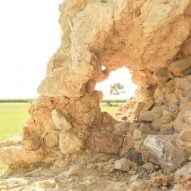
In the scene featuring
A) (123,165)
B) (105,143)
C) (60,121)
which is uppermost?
(60,121)

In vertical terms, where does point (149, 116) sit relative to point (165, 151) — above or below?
above

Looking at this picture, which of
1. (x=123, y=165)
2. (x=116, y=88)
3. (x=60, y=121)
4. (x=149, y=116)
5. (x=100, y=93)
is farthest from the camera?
(x=116, y=88)

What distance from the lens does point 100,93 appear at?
23.4 feet

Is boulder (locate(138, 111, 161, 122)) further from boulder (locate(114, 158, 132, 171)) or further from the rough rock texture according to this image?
boulder (locate(114, 158, 132, 171))

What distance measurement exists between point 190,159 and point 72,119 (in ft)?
6.70

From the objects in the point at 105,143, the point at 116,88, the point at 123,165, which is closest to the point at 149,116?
the point at 105,143

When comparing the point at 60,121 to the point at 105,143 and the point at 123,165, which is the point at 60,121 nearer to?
the point at 105,143

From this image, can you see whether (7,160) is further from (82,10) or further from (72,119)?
(82,10)

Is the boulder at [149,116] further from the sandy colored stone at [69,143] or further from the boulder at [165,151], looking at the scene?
the sandy colored stone at [69,143]

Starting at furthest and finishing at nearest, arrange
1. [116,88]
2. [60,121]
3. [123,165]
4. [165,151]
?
[116,88] < [60,121] < [123,165] < [165,151]

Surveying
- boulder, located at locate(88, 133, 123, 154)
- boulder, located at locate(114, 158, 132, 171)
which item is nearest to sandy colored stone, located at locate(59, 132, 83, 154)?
boulder, located at locate(88, 133, 123, 154)

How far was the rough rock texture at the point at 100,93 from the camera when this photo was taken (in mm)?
6082

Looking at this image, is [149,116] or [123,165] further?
[149,116]

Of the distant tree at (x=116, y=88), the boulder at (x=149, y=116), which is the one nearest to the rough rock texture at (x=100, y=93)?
the boulder at (x=149, y=116)
